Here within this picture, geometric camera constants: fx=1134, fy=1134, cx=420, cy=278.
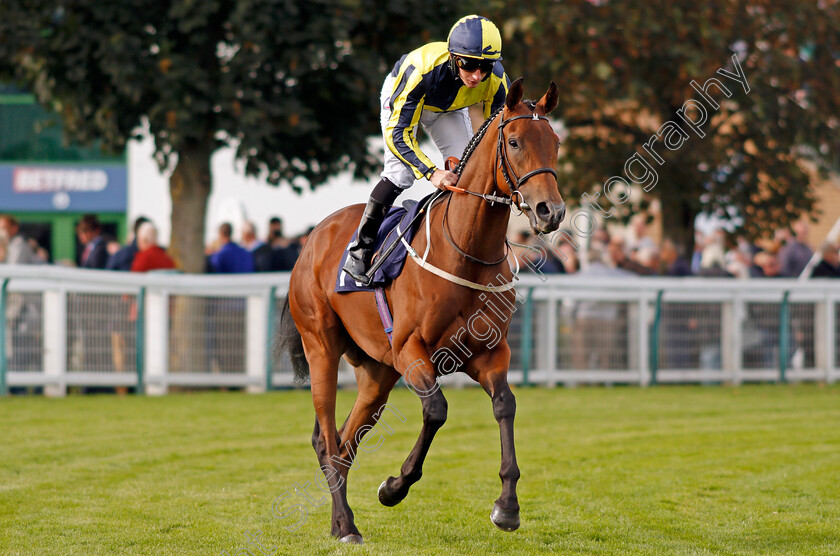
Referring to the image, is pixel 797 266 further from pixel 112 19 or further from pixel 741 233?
pixel 112 19

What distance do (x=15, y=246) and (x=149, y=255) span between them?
1646 mm

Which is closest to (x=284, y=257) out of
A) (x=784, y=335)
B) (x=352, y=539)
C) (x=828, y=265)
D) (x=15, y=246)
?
(x=15, y=246)

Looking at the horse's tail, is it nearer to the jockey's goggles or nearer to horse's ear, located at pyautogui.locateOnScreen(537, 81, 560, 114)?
the jockey's goggles

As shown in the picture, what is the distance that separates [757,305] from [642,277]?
1.42m

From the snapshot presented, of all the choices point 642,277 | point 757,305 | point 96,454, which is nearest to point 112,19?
point 96,454

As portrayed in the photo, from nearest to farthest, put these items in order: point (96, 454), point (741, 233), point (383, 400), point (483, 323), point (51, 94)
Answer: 1. point (483, 323)
2. point (383, 400)
3. point (96, 454)
4. point (51, 94)
5. point (741, 233)

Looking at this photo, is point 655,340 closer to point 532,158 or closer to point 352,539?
point 352,539

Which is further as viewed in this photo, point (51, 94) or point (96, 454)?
Answer: point (51, 94)

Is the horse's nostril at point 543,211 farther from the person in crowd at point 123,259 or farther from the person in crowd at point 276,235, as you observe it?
the person in crowd at point 276,235

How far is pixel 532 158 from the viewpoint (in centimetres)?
493

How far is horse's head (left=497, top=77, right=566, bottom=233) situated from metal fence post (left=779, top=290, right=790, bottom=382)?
9494mm

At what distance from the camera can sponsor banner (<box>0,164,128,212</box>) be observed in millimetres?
A: 24641

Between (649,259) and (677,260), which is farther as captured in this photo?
(649,259)

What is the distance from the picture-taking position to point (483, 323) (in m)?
5.30
